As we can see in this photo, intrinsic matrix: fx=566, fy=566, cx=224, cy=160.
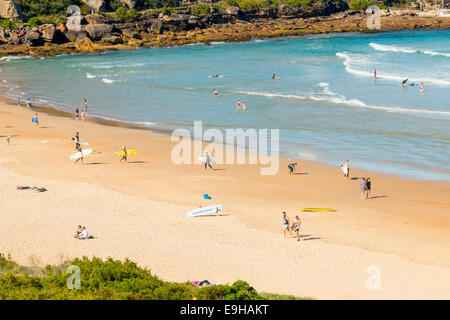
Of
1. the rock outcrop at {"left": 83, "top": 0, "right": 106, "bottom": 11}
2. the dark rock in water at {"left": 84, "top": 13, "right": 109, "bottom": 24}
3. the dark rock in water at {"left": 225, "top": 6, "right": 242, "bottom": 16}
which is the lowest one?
the dark rock in water at {"left": 84, "top": 13, "right": 109, "bottom": 24}

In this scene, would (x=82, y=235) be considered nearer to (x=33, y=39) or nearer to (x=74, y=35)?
(x=33, y=39)

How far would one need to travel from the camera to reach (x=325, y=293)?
12516 mm

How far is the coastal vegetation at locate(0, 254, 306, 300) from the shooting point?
1055 centimetres

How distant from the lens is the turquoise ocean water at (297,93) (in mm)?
27297

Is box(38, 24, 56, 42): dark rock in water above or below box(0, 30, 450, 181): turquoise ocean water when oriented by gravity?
above

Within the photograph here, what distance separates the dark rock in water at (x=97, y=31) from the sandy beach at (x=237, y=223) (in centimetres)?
6900

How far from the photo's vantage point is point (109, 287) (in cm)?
1128

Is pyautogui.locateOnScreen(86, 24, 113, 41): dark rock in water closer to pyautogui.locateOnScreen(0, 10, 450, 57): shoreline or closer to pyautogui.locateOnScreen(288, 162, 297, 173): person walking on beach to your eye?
pyautogui.locateOnScreen(0, 10, 450, 57): shoreline

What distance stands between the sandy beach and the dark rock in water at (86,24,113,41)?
6900 cm

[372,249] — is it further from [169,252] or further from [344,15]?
[344,15]

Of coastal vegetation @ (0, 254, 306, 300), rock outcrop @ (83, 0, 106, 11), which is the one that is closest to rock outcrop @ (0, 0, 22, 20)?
rock outcrop @ (83, 0, 106, 11)

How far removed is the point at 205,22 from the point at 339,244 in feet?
323

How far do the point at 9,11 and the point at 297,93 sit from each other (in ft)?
250

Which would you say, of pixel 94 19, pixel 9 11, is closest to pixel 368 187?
pixel 94 19
